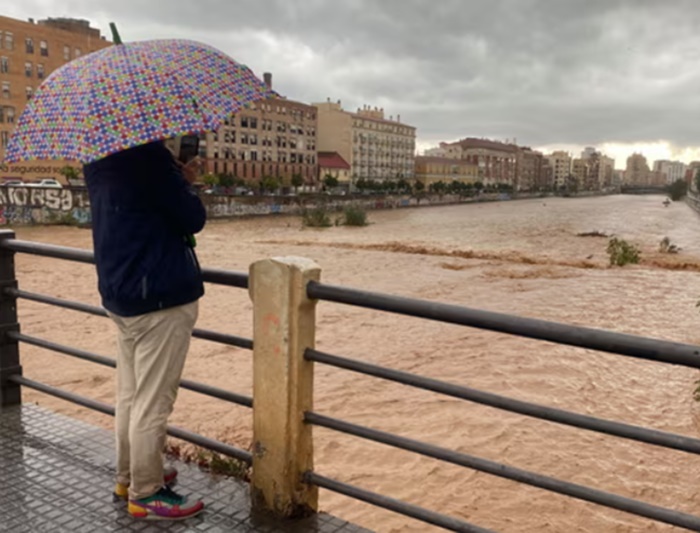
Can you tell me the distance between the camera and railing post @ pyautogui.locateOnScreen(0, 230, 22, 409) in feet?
12.7

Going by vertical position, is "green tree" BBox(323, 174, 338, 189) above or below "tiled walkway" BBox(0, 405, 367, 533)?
above

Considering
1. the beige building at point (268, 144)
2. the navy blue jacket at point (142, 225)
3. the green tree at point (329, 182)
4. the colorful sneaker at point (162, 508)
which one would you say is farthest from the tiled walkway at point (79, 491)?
the green tree at point (329, 182)

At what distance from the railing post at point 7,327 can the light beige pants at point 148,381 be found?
4.86 feet

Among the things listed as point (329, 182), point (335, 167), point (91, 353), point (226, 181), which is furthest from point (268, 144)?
point (91, 353)

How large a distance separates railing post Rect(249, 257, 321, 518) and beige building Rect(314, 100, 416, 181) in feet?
353

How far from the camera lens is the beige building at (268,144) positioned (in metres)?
82.8

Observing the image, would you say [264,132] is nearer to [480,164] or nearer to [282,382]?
[480,164]

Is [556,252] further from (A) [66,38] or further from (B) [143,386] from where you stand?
(A) [66,38]

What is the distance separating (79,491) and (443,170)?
13666cm

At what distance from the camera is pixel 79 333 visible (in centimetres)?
1190

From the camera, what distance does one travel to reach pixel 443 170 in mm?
136625

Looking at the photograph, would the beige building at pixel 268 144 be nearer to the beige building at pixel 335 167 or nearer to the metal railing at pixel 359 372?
the beige building at pixel 335 167

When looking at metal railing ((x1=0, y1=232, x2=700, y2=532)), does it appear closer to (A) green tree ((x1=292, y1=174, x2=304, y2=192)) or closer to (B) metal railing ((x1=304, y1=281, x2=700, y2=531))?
(B) metal railing ((x1=304, y1=281, x2=700, y2=531))

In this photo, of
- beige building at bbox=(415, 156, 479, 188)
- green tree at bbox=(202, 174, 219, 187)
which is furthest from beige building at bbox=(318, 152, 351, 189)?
green tree at bbox=(202, 174, 219, 187)
